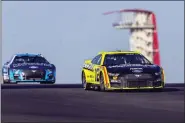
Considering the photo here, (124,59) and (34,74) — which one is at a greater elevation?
(124,59)

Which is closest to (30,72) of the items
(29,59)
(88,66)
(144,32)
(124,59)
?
(29,59)

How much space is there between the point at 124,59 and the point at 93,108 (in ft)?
26.8

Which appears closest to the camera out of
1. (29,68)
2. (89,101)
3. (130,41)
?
(89,101)

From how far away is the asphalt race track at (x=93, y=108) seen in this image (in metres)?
12.9

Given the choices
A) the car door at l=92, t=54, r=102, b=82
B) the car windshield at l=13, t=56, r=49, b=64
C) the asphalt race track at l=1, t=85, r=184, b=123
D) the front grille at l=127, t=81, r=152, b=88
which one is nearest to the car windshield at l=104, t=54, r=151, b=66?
the car door at l=92, t=54, r=102, b=82

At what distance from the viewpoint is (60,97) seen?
18953mm

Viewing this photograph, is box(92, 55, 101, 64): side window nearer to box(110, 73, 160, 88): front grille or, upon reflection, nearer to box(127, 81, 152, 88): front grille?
box(110, 73, 160, 88): front grille

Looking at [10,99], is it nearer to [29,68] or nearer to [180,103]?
[180,103]

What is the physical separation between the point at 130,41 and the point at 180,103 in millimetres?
80547

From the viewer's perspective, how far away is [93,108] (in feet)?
49.5

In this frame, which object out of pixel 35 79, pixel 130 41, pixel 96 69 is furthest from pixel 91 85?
pixel 130 41

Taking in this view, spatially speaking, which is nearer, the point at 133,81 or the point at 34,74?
the point at 133,81

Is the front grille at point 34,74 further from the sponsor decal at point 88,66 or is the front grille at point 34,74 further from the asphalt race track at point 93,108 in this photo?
the asphalt race track at point 93,108

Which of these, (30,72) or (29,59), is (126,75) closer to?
(30,72)
